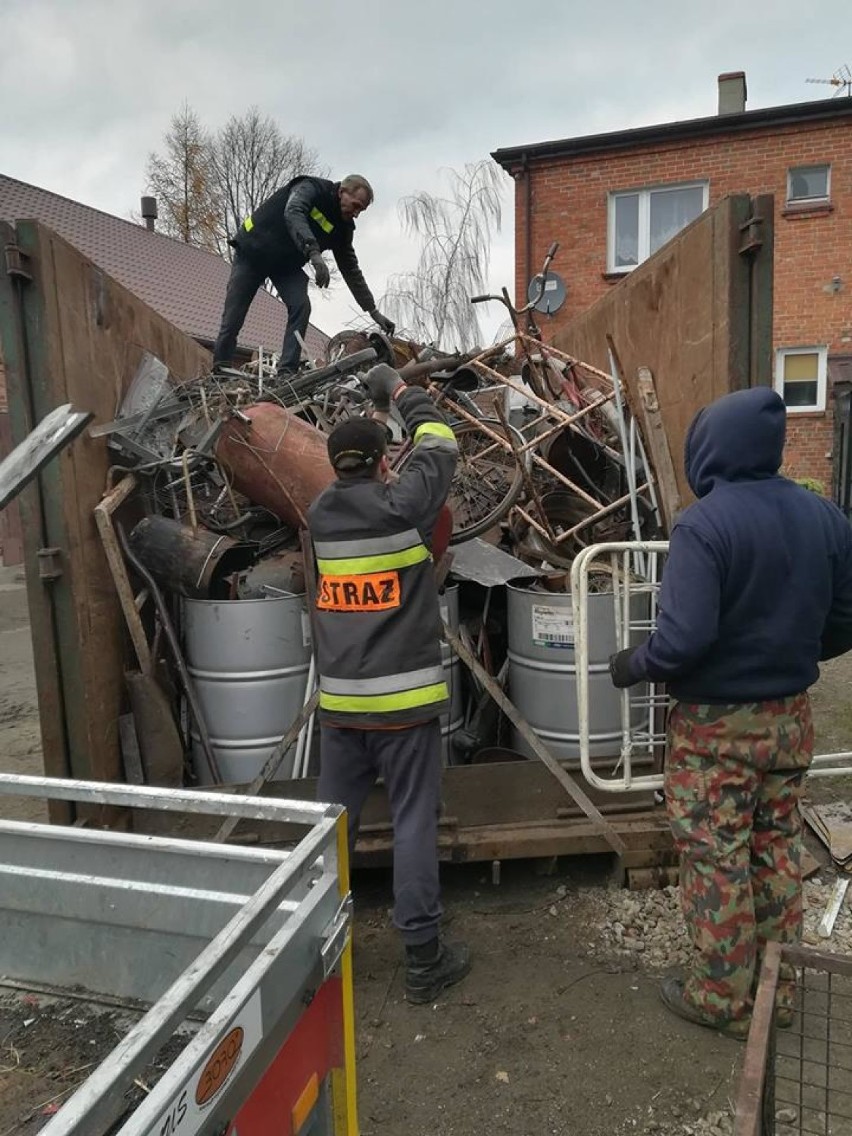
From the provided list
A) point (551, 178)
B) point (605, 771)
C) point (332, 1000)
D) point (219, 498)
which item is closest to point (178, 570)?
point (219, 498)

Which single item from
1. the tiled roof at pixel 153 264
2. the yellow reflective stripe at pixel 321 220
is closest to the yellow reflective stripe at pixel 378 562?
the yellow reflective stripe at pixel 321 220

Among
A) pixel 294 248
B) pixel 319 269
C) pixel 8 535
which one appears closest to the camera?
pixel 319 269

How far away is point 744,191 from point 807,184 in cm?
94

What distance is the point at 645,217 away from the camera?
41.1 feet

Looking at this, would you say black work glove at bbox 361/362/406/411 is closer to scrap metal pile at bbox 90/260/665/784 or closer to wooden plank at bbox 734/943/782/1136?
scrap metal pile at bbox 90/260/665/784

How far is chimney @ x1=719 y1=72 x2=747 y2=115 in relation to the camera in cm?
1274

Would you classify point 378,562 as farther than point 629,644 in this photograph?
No

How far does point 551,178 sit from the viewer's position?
41.7 ft

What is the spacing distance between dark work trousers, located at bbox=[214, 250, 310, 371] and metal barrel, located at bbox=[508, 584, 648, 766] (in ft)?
8.56

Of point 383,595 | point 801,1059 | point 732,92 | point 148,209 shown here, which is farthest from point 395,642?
point 148,209

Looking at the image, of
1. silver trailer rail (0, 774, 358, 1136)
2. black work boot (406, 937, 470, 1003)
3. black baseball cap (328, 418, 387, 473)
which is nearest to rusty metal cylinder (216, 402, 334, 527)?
black baseball cap (328, 418, 387, 473)

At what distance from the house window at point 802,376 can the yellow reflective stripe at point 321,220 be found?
8.97 metres

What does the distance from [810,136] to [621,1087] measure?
13.0m

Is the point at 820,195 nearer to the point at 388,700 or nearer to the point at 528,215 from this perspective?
the point at 528,215
